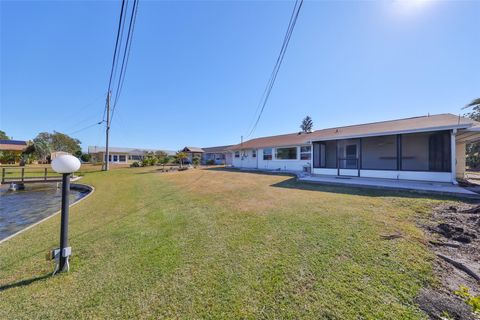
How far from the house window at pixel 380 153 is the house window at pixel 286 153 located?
567 cm

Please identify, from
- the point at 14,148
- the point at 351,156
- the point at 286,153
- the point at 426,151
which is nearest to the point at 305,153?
the point at 286,153

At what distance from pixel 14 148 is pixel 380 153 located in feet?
189

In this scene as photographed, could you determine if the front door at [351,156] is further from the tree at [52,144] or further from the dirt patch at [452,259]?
the tree at [52,144]

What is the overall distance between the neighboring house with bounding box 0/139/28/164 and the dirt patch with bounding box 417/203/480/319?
4893 centimetres

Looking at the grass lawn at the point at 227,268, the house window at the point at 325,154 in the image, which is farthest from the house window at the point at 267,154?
the grass lawn at the point at 227,268

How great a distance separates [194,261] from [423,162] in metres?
14.3

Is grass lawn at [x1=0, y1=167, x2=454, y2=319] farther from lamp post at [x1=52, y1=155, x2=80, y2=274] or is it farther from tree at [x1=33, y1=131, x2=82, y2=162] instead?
tree at [x1=33, y1=131, x2=82, y2=162]

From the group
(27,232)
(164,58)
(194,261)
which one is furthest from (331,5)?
(27,232)

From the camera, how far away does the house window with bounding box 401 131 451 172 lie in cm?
993

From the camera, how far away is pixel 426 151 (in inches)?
447

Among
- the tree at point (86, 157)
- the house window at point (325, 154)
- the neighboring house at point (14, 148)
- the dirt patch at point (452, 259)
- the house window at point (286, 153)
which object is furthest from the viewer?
the tree at point (86, 157)

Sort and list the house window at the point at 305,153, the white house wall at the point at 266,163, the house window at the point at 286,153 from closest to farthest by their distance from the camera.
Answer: the house window at the point at 305,153, the white house wall at the point at 266,163, the house window at the point at 286,153

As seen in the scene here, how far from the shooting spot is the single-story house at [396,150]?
30.1ft

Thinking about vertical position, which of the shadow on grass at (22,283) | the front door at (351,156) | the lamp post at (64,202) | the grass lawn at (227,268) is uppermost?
the front door at (351,156)
